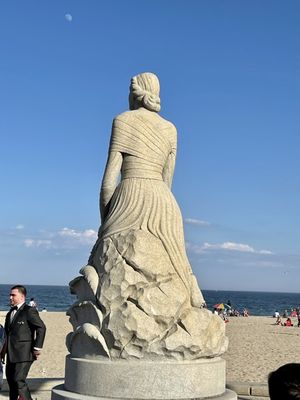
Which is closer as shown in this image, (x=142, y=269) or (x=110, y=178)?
(x=142, y=269)

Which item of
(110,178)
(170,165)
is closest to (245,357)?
(170,165)

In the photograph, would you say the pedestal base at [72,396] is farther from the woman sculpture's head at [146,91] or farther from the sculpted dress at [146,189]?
the woman sculpture's head at [146,91]

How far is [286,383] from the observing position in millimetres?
1752

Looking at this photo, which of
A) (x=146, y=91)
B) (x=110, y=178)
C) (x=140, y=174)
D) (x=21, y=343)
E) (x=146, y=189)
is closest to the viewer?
(x=21, y=343)

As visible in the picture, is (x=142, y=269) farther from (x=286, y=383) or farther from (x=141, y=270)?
(x=286, y=383)

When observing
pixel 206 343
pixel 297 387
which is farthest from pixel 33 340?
pixel 297 387

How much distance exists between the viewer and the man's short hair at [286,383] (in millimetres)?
1735

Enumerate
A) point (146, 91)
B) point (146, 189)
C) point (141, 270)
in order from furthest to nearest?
1. point (146, 91)
2. point (146, 189)
3. point (141, 270)

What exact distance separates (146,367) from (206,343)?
0.76 meters

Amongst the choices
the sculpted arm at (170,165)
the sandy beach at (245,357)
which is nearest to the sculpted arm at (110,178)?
the sculpted arm at (170,165)

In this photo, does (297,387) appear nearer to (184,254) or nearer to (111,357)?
(111,357)

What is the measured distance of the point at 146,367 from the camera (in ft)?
18.2

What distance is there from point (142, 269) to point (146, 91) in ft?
7.66

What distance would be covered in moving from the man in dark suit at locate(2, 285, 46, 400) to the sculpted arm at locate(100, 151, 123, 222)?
140cm
